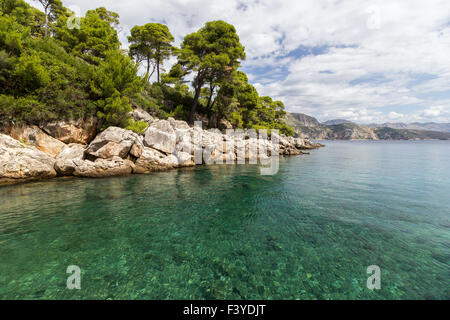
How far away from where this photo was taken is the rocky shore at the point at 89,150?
12688 millimetres

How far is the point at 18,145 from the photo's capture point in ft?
43.2

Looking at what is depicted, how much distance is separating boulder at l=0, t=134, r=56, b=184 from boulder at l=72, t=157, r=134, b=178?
5.78ft

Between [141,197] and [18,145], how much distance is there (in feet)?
37.4

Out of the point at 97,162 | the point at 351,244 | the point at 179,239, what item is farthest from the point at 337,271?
the point at 97,162

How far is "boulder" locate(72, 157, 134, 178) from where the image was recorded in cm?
1442

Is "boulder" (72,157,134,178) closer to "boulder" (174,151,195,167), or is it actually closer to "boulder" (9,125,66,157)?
"boulder" (9,125,66,157)

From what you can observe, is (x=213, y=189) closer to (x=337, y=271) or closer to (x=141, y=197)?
(x=141, y=197)

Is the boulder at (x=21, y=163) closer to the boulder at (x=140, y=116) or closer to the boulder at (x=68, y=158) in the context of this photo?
the boulder at (x=68, y=158)

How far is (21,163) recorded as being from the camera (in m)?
12.4

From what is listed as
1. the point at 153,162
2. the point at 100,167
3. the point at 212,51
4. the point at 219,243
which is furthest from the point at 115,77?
the point at 219,243

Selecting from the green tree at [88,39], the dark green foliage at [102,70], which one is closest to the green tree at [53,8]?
the dark green foliage at [102,70]

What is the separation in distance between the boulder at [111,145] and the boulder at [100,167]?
0.61 m

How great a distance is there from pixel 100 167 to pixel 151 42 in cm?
2882

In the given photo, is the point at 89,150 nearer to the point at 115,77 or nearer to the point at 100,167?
the point at 100,167
